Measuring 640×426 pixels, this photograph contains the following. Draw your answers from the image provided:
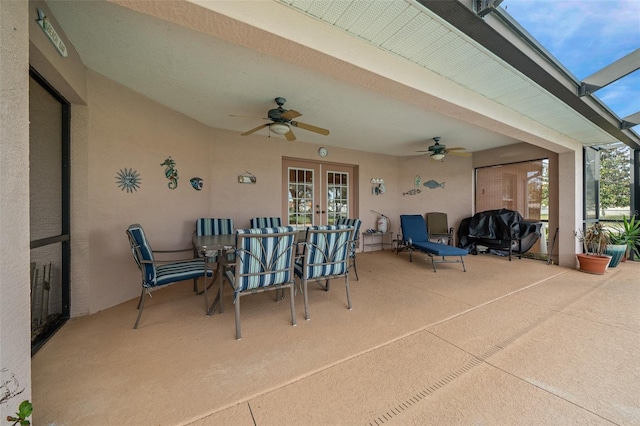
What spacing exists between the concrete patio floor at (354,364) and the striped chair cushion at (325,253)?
0.42 meters

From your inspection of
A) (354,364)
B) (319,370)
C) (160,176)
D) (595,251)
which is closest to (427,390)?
(354,364)

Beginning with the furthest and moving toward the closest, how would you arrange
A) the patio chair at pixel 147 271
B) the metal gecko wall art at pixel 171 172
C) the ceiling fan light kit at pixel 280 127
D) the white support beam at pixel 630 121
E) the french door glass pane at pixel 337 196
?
the french door glass pane at pixel 337 196 → the white support beam at pixel 630 121 → the metal gecko wall art at pixel 171 172 → the ceiling fan light kit at pixel 280 127 → the patio chair at pixel 147 271

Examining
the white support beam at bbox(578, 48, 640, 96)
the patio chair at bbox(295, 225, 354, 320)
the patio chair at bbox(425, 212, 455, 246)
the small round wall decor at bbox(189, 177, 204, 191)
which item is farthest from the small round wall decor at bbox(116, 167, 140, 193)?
the patio chair at bbox(425, 212, 455, 246)

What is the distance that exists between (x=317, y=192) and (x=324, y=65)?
3722 mm

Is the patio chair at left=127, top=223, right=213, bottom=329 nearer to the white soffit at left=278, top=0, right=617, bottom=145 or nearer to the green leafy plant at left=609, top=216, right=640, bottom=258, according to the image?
the white soffit at left=278, top=0, right=617, bottom=145

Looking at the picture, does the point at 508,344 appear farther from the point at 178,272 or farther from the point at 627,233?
the point at 627,233

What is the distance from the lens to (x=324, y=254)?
8.34 ft

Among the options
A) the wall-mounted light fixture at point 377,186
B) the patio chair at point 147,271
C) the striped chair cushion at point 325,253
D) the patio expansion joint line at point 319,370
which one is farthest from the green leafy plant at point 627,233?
the patio chair at point 147,271

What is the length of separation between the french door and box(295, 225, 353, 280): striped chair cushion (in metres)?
2.58

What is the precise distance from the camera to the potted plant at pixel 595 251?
3910 millimetres

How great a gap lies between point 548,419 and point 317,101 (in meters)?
3.39

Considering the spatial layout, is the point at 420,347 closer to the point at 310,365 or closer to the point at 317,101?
the point at 310,365

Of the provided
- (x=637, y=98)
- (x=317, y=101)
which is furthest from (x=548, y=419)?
(x=637, y=98)

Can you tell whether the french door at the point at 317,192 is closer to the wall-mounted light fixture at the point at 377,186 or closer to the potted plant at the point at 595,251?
the wall-mounted light fixture at the point at 377,186
